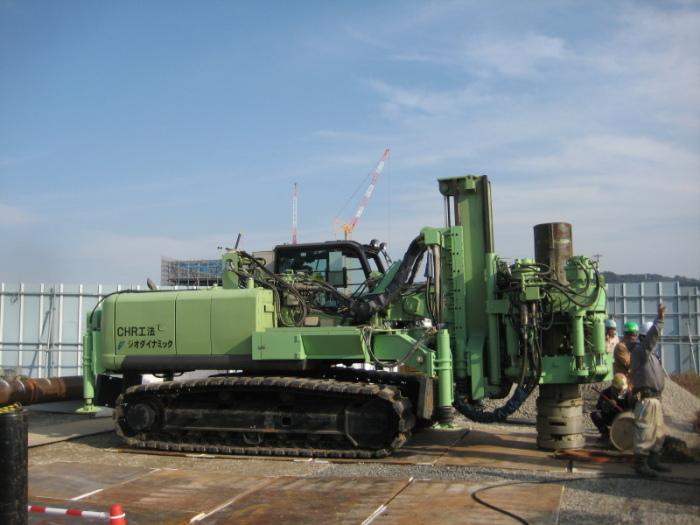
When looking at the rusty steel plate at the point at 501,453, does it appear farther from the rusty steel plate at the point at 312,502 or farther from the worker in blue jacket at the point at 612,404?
the rusty steel plate at the point at 312,502

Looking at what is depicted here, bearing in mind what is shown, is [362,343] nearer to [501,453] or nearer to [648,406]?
[501,453]

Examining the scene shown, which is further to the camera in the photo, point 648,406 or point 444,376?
point 444,376

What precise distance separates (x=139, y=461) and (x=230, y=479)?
1927mm

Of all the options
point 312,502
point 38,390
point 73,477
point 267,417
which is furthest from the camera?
point 38,390

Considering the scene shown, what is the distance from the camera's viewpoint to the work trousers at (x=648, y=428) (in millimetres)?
7551

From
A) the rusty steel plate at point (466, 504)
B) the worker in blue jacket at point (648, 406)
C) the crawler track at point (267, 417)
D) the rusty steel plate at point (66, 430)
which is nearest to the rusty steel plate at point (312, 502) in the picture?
the rusty steel plate at point (466, 504)

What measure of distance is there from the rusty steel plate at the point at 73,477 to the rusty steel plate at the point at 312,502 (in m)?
1.82

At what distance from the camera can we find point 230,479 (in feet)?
26.1

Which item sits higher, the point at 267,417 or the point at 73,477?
the point at 267,417

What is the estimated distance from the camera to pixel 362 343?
916 cm

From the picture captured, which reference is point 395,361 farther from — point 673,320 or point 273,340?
point 673,320

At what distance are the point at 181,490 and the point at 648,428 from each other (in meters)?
4.82

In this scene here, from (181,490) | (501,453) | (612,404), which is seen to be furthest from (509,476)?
(181,490)

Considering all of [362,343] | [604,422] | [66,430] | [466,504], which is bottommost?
[66,430]
